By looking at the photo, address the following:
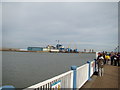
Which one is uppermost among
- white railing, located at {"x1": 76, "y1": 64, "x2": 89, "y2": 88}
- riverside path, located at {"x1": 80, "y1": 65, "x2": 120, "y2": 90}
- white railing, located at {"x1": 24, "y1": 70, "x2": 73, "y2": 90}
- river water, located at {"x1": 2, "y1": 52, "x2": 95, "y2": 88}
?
white railing, located at {"x1": 24, "y1": 70, "x2": 73, "y2": 90}

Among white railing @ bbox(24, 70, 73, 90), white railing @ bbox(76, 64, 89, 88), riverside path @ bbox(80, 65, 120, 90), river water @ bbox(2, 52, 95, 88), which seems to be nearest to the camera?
white railing @ bbox(24, 70, 73, 90)

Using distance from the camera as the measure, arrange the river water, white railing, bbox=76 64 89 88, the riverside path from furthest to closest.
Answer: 1. the river water
2. the riverside path
3. white railing, bbox=76 64 89 88

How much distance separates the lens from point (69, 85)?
569 centimetres

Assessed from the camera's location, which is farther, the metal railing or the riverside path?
the riverside path

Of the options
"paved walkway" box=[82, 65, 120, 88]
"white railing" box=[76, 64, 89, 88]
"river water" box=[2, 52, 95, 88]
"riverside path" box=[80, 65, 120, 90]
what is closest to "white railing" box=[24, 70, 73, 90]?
"white railing" box=[76, 64, 89, 88]

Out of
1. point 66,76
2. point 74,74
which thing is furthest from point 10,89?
point 74,74

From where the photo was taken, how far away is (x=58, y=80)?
4.47 m

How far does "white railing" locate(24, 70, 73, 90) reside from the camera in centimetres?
334

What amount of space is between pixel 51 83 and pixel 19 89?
10931 mm

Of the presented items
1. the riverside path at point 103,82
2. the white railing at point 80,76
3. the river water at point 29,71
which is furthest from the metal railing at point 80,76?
the river water at point 29,71

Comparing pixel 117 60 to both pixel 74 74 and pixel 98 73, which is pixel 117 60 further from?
pixel 74 74

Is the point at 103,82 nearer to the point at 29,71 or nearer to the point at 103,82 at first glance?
the point at 103,82

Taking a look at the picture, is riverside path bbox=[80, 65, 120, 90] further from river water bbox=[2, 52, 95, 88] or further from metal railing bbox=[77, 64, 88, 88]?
river water bbox=[2, 52, 95, 88]

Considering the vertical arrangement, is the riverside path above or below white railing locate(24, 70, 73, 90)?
below
